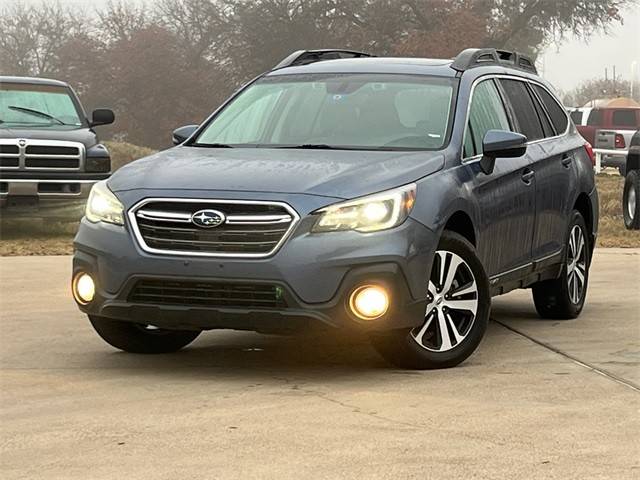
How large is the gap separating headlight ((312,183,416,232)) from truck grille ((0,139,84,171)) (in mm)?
11315

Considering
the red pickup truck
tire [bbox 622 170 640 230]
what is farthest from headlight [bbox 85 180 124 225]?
the red pickup truck

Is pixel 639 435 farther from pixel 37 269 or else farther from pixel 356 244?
pixel 37 269

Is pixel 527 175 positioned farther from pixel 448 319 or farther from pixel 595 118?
pixel 595 118

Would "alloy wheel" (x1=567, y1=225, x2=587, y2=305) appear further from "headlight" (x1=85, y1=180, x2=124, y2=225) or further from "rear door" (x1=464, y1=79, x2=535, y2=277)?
"headlight" (x1=85, y1=180, x2=124, y2=225)

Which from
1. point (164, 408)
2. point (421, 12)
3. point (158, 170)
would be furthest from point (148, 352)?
point (421, 12)

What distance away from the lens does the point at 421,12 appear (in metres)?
67.0

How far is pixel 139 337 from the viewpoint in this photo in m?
8.18

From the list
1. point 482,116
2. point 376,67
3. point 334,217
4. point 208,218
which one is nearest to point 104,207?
point 208,218

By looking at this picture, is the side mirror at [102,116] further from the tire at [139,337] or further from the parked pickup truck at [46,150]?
the tire at [139,337]

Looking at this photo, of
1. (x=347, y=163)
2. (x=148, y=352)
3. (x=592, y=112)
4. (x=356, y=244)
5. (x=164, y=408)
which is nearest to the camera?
(x=164, y=408)

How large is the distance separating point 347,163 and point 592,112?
3661 centimetres

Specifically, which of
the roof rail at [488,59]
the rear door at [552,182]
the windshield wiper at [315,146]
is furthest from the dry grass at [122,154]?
the windshield wiper at [315,146]

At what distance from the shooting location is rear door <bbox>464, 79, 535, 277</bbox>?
324 inches

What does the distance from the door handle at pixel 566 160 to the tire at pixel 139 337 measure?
2936 millimetres
